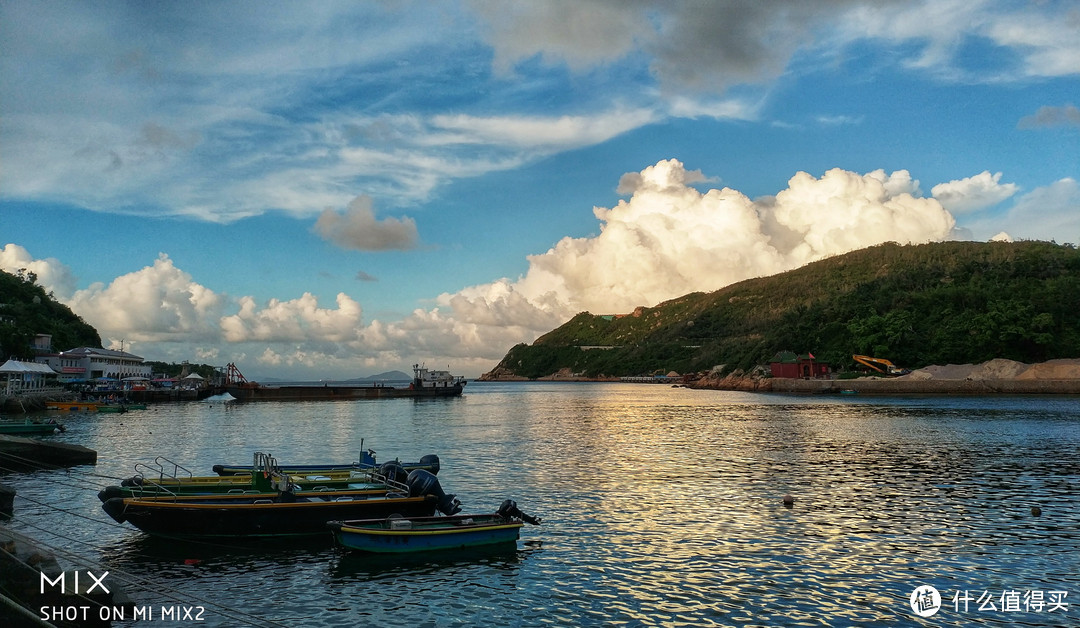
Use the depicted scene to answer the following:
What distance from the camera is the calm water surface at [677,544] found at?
53.3 feet

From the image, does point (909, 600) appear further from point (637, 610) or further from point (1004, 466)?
point (1004, 466)

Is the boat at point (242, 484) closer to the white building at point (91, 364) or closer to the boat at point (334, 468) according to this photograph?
the boat at point (334, 468)

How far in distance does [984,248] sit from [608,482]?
21220cm

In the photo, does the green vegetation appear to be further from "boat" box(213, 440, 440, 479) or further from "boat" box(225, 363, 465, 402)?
"boat" box(213, 440, 440, 479)

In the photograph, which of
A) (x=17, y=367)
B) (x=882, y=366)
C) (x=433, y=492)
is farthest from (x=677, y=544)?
(x=882, y=366)

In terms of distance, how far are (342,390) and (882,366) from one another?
109623 mm

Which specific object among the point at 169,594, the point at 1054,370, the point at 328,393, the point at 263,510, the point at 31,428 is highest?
the point at 1054,370

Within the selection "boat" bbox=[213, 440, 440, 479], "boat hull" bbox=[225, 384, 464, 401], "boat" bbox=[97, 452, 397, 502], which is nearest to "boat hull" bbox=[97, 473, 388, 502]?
"boat" bbox=[97, 452, 397, 502]

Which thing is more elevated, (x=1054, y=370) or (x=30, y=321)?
(x=30, y=321)

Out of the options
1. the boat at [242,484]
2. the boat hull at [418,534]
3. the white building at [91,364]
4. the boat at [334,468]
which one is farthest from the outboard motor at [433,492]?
Answer: the white building at [91,364]

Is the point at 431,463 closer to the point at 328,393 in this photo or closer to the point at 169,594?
the point at 169,594

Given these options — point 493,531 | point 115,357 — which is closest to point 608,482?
point 493,531

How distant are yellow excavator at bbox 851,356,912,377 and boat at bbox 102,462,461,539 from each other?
121 metres

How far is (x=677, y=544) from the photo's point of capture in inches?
861
